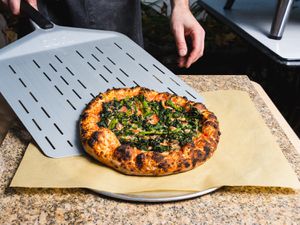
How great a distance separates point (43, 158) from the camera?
108cm

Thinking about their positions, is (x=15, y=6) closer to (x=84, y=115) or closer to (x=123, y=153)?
(x=84, y=115)

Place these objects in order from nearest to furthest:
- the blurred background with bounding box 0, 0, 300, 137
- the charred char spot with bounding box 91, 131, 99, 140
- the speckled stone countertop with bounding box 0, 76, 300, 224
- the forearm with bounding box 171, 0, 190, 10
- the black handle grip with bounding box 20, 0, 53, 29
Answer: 1. the speckled stone countertop with bounding box 0, 76, 300, 224
2. the charred char spot with bounding box 91, 131, 99, 140
3. the black handle grip with bounding box 20, 0, 53, 29
4. the forearm with bounding box 171, 0, 190, 10
5. the blurred background with bounding box 0, 0, 300, 137

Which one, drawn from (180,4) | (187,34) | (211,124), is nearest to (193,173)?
(211,124)

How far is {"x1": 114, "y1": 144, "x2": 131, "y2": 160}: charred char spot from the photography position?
1016mm

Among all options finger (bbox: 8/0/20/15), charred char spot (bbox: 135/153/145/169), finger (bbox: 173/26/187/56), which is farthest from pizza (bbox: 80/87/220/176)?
finger (bbox: 8/0/20/15)

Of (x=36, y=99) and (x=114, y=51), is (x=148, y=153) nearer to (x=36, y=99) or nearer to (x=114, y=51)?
(x=36, y=99)

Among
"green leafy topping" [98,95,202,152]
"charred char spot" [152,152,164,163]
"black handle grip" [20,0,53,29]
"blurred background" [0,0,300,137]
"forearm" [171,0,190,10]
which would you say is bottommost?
"blurred background" [0,0,300,137]

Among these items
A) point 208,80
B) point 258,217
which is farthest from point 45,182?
point 208,80

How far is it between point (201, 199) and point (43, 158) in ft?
1.41

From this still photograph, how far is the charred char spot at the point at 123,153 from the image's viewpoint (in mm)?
1016

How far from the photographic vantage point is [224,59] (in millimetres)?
2932

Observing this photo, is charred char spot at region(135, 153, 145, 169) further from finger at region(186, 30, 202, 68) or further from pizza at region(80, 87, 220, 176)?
finger at region(186, 30, 202, 68)

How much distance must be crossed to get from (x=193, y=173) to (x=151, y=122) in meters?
0.23

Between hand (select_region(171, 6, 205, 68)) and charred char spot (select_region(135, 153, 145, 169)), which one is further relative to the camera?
hand (select_region(171, 6, 205, 68))
